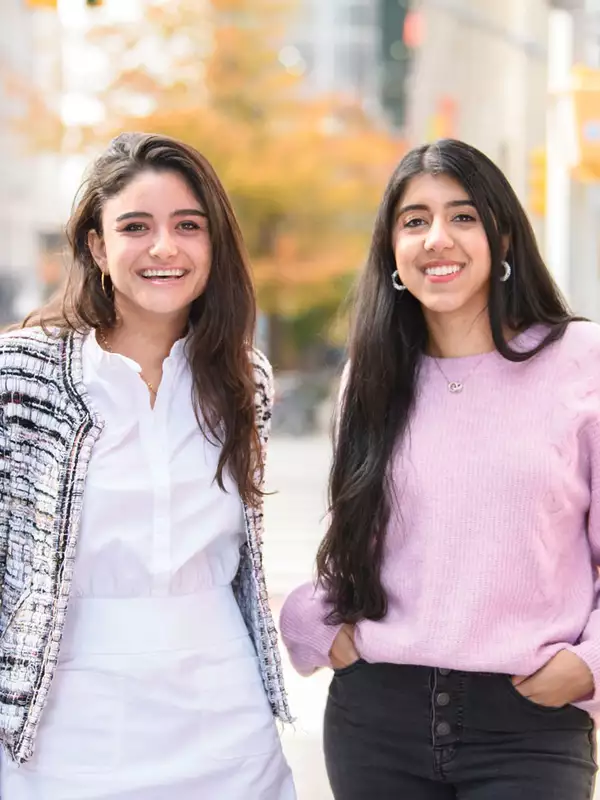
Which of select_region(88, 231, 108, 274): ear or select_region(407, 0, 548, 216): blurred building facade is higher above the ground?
select_region(407, 0, 548, 216): blurred building facade

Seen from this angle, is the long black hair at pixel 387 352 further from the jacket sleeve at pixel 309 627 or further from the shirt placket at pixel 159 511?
the shirt placket at pixel 159 511

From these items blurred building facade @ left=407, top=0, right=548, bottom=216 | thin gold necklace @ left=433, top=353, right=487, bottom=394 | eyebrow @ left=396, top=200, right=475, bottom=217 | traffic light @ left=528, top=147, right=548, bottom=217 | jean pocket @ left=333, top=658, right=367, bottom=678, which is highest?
blurred building facade @ left=407, top=0, right=548, bottom=216

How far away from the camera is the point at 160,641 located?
227 cm

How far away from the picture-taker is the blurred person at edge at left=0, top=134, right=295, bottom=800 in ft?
7.37

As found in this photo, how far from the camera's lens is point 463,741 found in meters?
2.27

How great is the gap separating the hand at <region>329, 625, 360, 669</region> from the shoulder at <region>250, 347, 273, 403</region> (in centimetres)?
53

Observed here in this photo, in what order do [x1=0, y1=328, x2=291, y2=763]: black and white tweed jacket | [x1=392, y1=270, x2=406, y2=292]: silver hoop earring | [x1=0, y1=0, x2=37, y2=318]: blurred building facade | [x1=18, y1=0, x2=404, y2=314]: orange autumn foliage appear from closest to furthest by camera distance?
[x1=0, y1=328, x2=291, y2=763]: black and white tweed jacket
[x1=392, y1=270, x2=406, y2=292]: silver hoop earring
[x1=18, y1=0, x2=404, y2=314]: orange autumn foliage
[x1=0, y1=0, x2=37, y2=318]: blurred building facade

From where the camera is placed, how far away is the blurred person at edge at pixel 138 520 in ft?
7.37

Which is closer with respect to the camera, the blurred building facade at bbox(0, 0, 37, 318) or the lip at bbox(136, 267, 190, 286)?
the lip at bbox(136, 267, 190, 286)

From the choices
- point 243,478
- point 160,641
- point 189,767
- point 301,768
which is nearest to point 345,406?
point 243,478

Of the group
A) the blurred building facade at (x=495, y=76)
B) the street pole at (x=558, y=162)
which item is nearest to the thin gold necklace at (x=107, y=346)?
the street pole at (x=558, y=162)

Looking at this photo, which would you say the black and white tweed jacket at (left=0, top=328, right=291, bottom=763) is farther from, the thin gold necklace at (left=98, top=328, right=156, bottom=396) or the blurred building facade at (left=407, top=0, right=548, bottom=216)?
the blurred building facade at (left=407, top=0, right=548, bottom=216)

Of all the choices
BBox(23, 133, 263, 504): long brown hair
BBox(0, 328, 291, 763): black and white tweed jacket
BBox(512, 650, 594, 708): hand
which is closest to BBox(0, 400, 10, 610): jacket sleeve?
BBox(0, 328, 291, 763): black and white tweed jacket

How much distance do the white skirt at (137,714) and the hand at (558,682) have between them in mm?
559
